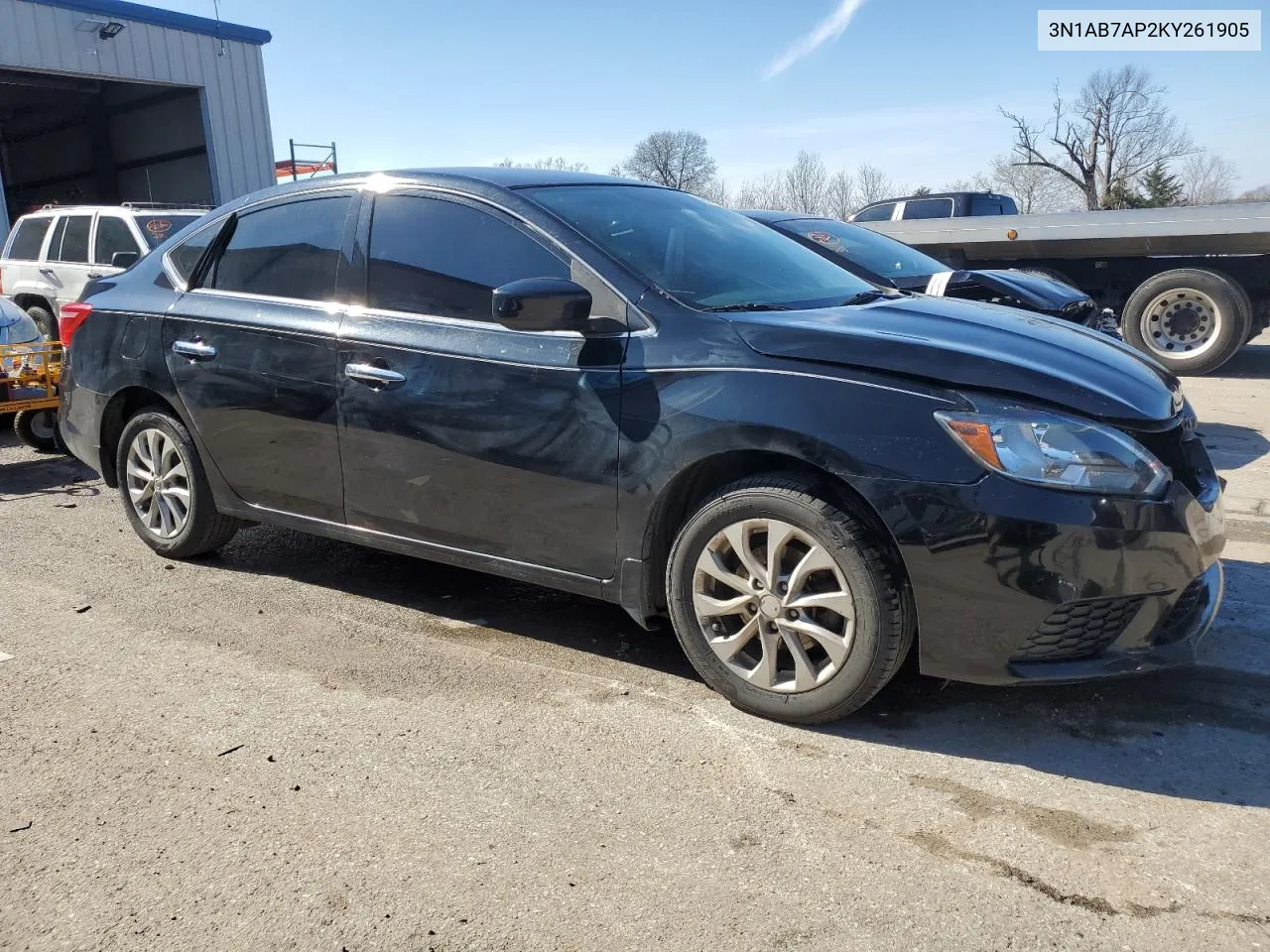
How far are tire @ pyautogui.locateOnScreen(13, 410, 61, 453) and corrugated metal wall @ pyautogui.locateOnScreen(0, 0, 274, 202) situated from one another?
37.3 feet

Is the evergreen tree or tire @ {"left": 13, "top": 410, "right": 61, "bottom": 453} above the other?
the evergreen tree

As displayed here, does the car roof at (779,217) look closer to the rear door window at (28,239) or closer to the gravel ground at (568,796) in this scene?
the gravel ground at (568,796)

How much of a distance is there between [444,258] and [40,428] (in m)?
5.35

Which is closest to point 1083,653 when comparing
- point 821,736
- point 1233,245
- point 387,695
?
point 821,736

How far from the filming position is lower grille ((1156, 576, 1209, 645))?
115 inches

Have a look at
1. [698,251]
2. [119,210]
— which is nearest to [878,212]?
[119,210]

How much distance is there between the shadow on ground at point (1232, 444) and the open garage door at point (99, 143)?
17.9 m

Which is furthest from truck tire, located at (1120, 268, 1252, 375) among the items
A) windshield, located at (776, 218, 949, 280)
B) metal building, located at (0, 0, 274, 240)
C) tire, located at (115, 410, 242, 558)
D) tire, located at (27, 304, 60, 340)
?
metal building, located at (0, 0, 274, 240)

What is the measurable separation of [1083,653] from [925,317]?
3.90ft

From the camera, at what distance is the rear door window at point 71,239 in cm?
1148

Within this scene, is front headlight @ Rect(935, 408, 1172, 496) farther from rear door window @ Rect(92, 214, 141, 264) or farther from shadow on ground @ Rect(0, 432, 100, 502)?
rear door window @ Rect(92, 214, 141, 264)

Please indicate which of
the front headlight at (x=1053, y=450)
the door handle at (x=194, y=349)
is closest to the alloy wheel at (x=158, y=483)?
the door handle at (x=194, y=349)

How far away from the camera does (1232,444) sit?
706cm

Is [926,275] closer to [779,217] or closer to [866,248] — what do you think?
[866,248]
